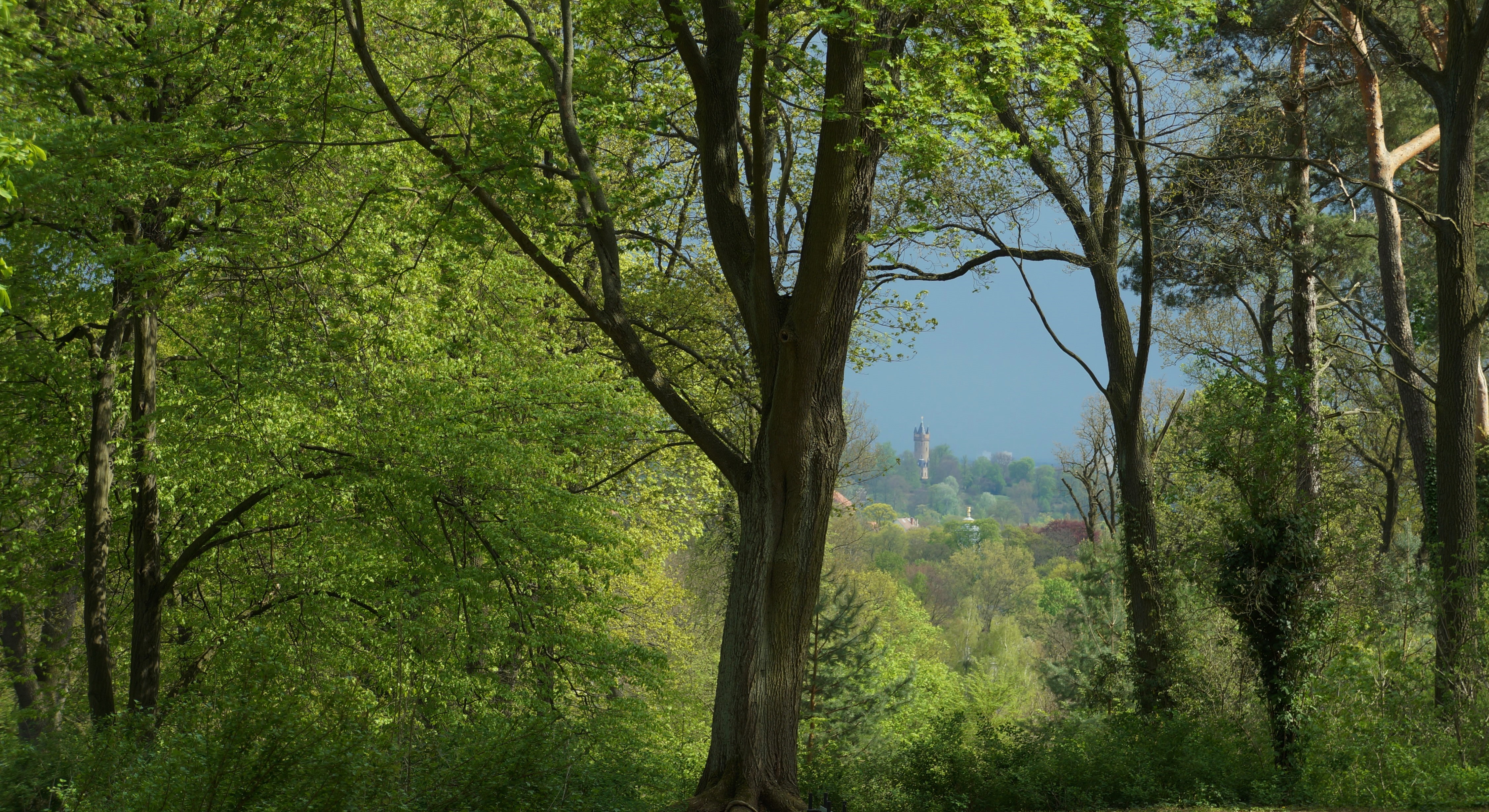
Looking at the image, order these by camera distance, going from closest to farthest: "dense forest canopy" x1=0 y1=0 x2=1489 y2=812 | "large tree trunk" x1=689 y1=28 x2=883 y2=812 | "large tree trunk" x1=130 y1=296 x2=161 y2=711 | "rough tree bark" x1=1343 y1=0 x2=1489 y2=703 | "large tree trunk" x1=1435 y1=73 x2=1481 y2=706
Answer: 1. "large tree trunk" x1=689 y1=28 x2=883 y2=812
2. "dense forest canopy" x1=0 y1=0 x2=1489 y2=812
3. "rough tree bark" x1=1343 y1=0 x2=1489 y2=703
4. "large tree trunk" x1=1435 y1=73 x2=1481 y2=706
5. "large tree trunk" x1=130 y1=296 x2=161 y2=711

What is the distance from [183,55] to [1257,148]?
1258cm

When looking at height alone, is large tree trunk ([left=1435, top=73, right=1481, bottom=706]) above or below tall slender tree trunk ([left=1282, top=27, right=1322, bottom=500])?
below

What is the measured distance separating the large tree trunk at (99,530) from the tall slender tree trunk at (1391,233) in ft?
55.9

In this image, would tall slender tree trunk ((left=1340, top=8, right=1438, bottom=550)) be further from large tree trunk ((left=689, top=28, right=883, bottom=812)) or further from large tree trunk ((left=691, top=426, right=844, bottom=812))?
large tree trunk ((left=691, top=426, right=844, bottom=812))

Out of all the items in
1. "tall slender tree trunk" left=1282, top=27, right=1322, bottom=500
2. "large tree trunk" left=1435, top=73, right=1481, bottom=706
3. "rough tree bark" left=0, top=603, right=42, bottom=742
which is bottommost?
"rough tree bark" left=0, top=603, right=42, bottom=742

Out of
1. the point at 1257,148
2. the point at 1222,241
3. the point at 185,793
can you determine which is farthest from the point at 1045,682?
the point at 185,793

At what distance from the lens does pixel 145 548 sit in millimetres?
10711

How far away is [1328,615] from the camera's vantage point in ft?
30.3

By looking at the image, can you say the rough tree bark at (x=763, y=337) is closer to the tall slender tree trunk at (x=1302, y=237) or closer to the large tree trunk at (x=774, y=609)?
the large tree trunk at (x=774, y=609)

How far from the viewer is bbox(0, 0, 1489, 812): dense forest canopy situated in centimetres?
661

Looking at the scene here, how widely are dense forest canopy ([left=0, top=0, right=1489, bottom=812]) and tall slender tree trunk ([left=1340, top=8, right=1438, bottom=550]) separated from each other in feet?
0.38

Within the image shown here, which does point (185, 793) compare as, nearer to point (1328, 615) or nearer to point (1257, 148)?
point (1328, 615)

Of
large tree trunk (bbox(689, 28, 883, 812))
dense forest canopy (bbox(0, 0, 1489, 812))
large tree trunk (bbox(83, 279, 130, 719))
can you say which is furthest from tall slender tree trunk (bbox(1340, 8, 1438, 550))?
large tree trunk (bbox(83, 279, 130, 719))

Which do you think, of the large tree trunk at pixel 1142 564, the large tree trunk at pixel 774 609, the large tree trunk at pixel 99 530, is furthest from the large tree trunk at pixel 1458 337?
the large tree trunk at pixel 99 530
